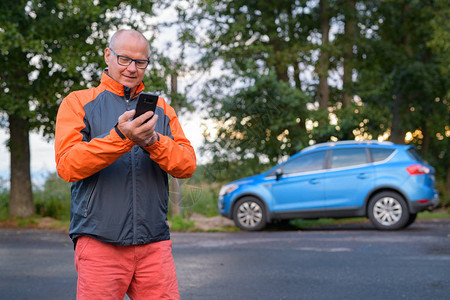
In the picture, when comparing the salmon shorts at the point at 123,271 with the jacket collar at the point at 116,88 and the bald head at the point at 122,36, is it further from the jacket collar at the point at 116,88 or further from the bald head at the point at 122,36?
the bald head at the point at 122,36

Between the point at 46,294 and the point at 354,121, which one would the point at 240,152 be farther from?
the point at 46,294

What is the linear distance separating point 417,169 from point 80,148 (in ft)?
36.3

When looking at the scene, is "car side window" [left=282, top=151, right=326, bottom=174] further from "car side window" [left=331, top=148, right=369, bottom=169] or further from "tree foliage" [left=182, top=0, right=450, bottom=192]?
"tree foliage" [left=182, top=0, right=450, bottom=192]

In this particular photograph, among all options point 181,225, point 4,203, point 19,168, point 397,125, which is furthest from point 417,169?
point 397,125

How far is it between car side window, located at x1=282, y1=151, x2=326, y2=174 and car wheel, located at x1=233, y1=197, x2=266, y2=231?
0.97 metres

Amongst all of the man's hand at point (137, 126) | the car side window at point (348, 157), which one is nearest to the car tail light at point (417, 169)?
the car side window at point (348, 157)

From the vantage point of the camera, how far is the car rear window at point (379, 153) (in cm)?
1320

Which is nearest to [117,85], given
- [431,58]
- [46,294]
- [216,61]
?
[46,294]

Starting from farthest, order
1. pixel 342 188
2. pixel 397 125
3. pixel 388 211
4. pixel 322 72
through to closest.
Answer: pixel 397 125
pixel 322 72
pixel 342 188
pixel 388 211

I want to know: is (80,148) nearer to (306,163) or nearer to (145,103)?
(145,103)

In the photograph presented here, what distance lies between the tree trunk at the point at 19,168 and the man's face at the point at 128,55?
47.1 feet

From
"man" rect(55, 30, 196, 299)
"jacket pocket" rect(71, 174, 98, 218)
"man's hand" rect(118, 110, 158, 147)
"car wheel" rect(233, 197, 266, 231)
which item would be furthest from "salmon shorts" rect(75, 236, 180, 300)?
"car wheel" rect(233, 197, 266, 231)

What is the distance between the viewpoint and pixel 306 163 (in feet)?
45.1

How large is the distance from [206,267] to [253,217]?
18.4ft
